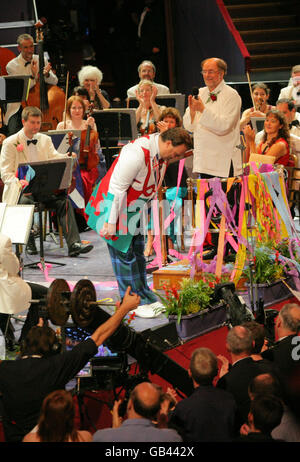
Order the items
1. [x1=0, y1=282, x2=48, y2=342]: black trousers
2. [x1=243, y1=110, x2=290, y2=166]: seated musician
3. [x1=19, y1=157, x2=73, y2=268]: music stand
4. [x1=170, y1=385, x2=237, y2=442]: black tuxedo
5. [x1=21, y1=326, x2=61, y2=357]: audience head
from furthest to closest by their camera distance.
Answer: [x1=243, y1=110, x2=290, y2=166]: seated musician < [x1=19, y1=157, x2=73, y2=268]: music stand < [x1=0, y1=282, x2=48, y2=342]: black trousers < [x1=21, y1=326, x2=61, y2=357]: audience head < [x1=170, y1=385, x2=237, y2=442]: black tuxedo

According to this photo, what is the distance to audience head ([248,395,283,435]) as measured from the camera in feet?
10.9

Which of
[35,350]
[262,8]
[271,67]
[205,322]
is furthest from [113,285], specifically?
[262,8]

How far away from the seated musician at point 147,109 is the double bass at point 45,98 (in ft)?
5.57

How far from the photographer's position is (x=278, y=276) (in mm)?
6336

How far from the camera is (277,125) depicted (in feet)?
25.0

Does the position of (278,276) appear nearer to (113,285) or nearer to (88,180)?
(113,285)

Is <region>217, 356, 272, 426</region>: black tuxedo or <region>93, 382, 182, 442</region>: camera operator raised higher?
<region>93, 382, 182, 442</region>: camera operator

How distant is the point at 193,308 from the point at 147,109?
363cm

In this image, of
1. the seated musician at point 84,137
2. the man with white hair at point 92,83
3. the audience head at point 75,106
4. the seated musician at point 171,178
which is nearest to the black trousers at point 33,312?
the seated musician at point 171,178

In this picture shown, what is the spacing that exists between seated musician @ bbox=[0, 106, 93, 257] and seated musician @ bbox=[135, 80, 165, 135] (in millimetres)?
1132

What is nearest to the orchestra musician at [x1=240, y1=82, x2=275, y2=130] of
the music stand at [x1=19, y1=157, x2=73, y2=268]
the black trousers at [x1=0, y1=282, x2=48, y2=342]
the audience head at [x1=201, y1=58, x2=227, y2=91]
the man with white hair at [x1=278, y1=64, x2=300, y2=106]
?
the man with white hair at [x1=278, y1=64, x2=300, y2=106]

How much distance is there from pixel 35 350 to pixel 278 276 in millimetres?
3093

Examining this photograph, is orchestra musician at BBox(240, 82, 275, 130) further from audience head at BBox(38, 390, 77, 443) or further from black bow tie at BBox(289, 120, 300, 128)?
audience head at BBox(38, 390, 77, 443)

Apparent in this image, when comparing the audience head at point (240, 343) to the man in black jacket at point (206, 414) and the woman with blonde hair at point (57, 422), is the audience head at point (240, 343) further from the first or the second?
the woman with blonde hair at point (57, 422)
